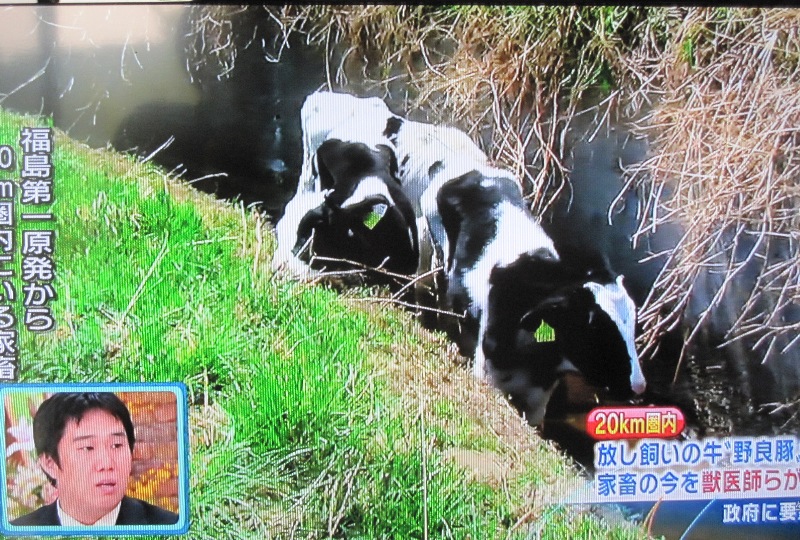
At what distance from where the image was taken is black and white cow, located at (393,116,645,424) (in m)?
2.24

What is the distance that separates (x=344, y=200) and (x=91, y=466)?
1058 mm

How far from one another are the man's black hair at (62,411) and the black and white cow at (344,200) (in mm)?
605

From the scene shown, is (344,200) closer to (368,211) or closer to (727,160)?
(368,211)

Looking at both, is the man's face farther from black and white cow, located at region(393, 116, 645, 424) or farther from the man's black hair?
black and white cow, located at region(393, 116, 645, 424)

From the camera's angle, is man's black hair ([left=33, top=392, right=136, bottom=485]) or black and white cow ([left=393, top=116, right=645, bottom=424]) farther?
black and white cow ([left=393, top=116, right=645, bottom=424])

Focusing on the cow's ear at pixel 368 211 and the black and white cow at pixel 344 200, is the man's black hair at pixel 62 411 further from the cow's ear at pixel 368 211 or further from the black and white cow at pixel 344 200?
the cow's ear at pixel 368 211

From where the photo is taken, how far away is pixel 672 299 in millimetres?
2268

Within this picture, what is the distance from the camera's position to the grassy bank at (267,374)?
214 centimetres

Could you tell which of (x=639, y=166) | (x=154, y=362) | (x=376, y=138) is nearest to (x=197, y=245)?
(x=154, y=362)

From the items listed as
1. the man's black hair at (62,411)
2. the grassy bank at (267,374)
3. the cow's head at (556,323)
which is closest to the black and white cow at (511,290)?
the cow's head at (556,323)

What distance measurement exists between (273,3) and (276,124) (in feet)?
1.12

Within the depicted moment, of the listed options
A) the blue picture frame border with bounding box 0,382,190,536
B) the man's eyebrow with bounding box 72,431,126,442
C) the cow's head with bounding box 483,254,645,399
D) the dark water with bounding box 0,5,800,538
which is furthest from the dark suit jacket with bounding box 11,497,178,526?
the cow's head with bounding box 483,254,645,399

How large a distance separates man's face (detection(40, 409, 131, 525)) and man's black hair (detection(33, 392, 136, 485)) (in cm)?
1
